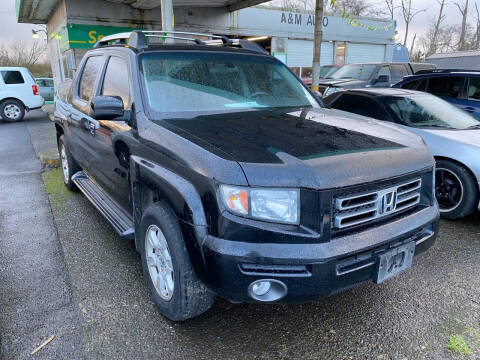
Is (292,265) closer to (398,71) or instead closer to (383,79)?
(383,79)

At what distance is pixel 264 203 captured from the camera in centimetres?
205

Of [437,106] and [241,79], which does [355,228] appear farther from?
[437,106]

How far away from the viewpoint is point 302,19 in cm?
1841

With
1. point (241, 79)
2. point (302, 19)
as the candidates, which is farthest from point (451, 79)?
point (302, 19)

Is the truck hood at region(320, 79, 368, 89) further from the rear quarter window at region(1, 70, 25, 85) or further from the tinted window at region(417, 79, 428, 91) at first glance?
the rear quarter window at region(1, 70, 25, 85)

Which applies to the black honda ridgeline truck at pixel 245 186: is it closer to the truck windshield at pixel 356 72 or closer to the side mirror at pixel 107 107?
the side mirror at pixel 107 107

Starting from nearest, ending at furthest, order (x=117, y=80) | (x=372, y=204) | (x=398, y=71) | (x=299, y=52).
→ (x=372, y=204) < (x=117, y=80) < (x=398, y=71) < (x=299, y=52)

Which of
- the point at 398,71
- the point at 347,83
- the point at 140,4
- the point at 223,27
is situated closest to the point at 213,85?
the point at 347,83

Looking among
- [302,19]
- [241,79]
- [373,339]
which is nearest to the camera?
[373,339]

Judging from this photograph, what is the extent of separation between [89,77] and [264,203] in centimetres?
301

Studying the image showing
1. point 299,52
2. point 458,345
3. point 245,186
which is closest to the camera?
point 245,186

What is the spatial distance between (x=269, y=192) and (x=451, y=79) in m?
6.63

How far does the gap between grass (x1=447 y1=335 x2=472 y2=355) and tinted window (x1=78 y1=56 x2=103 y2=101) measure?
370 cm

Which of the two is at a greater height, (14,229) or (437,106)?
(437,106)
